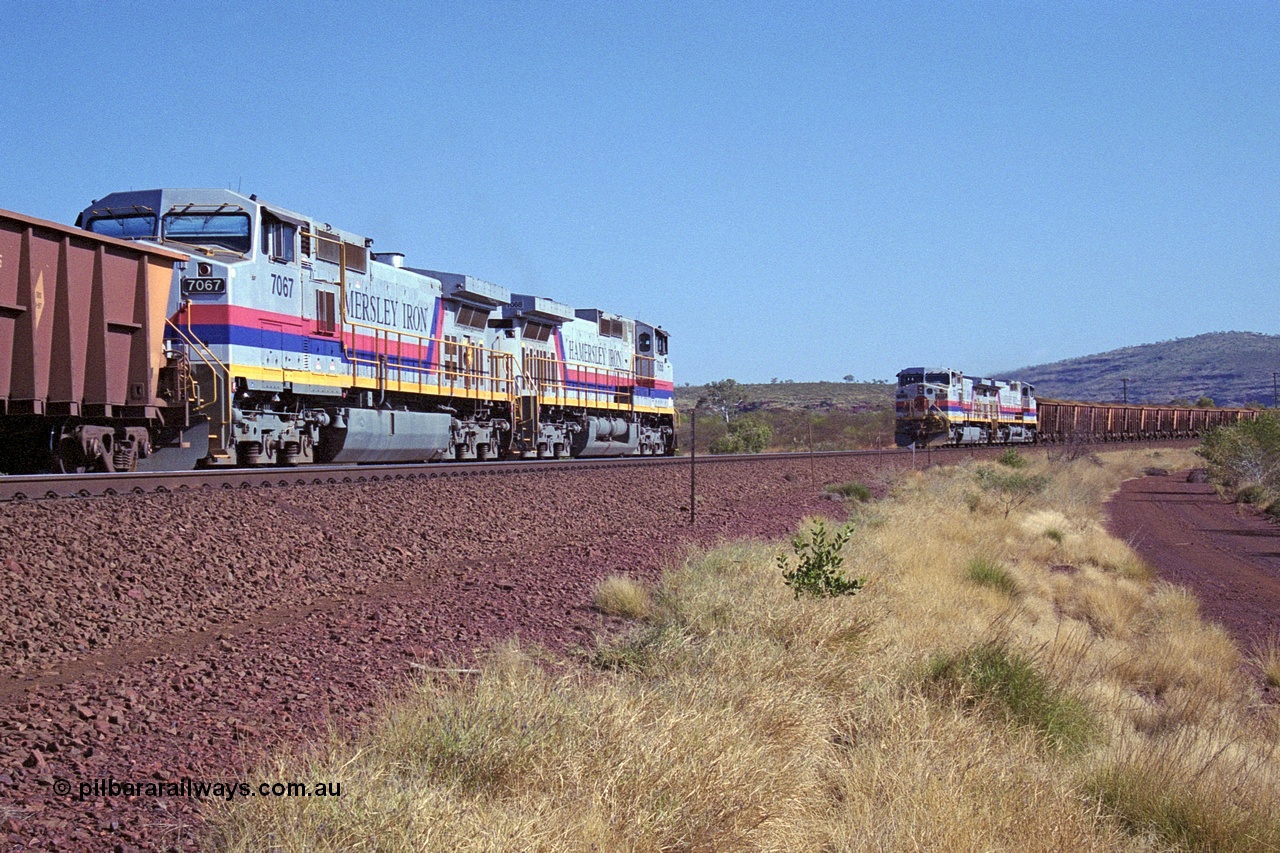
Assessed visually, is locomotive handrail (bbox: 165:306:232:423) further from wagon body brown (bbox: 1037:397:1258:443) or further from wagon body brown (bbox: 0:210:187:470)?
wagon body brown (bbox: 1037:397:1258:443)

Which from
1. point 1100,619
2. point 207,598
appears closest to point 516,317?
point 1100,619

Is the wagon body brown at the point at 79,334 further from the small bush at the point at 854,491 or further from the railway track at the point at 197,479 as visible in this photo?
the small bush at the point at 854,491

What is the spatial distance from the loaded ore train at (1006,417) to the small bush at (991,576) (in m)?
17.8

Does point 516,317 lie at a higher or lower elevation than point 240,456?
higher

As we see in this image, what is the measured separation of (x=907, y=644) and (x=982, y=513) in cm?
1625

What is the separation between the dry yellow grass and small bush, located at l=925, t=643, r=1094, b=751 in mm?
18

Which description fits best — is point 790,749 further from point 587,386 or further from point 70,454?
point 587,386

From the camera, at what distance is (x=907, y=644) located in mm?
8172

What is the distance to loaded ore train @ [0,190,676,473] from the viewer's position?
10602 mm

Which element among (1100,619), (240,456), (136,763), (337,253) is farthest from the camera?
(337,253)

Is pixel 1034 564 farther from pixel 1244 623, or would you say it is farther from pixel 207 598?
pixel 207 598

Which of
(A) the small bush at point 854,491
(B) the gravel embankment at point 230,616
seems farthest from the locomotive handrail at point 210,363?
(A) the small bush at point 854,491

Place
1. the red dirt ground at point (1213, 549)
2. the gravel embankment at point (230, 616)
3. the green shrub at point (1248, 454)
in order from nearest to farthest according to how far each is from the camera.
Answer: the gravel embankment at point (230, 616) < the red dirt ground at point (1213, 549) < the green shrub at point (1248, 454)

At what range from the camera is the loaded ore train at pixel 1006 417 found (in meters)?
45.2
